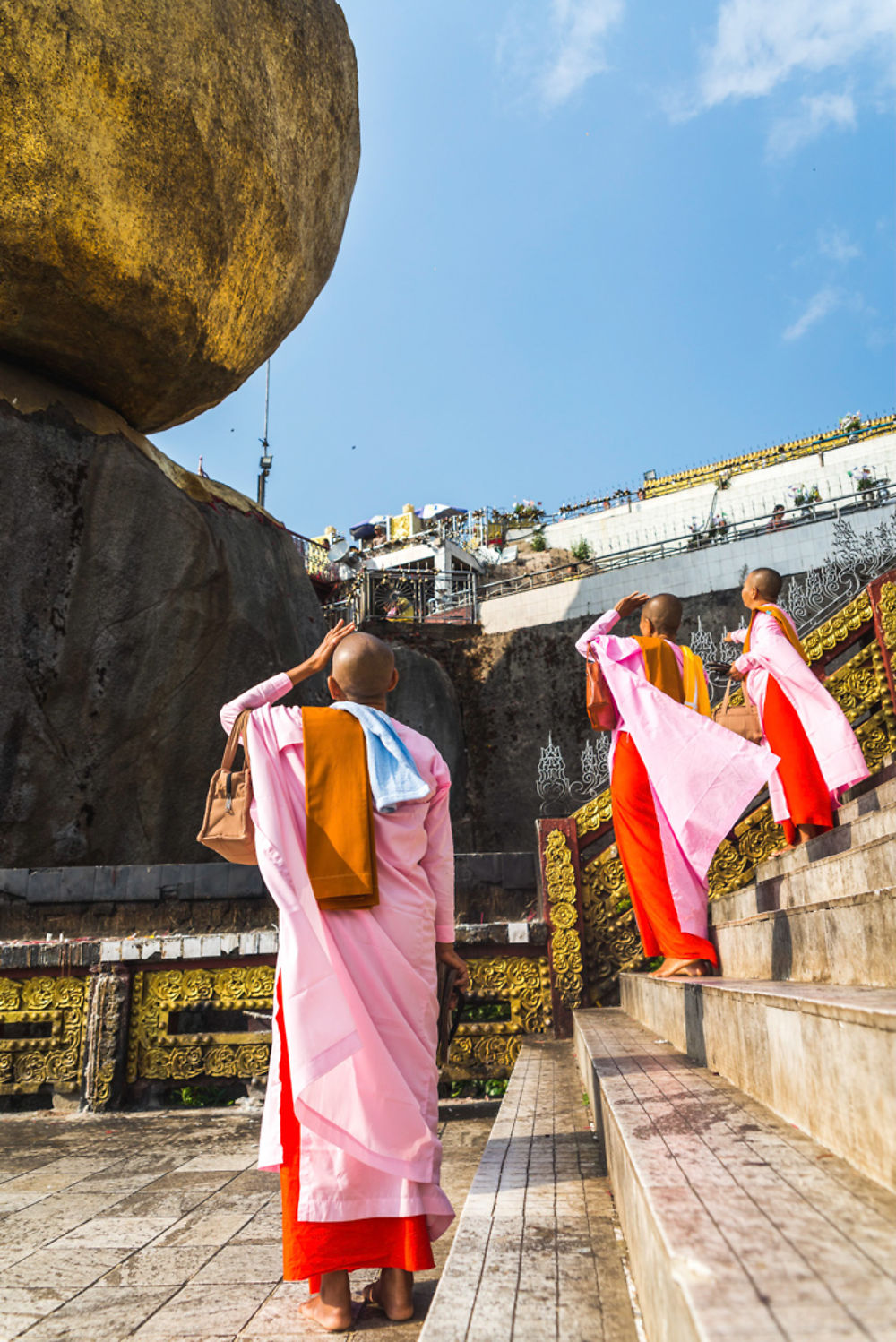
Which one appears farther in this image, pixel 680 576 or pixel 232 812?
pixel 680 576

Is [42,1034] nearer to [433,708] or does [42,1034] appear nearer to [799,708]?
[799,708]

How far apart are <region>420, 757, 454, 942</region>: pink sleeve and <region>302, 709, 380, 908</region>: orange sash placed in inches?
9.9

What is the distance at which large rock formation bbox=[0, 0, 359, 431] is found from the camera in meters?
7.51

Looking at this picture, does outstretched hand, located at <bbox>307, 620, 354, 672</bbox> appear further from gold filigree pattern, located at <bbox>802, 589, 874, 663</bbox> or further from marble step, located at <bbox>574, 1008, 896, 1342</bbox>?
gold filigree pattern, located at <bbox>802, 589, 874, 663</bbox>

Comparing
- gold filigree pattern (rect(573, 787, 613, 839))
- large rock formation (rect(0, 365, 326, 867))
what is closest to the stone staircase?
gold filigree pattern (rect(573, 787, 613, 839))

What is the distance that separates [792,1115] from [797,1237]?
2.12ft

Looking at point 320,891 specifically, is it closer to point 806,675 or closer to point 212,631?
point 806,675

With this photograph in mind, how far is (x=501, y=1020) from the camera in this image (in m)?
5.05

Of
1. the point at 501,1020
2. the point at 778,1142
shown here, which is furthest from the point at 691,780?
the point at 778,1142

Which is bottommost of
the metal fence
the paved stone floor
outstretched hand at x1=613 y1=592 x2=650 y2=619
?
the paved stone floor

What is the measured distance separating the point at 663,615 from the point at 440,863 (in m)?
2.48

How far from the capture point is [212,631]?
9219 millimetres

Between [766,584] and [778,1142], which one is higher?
[766,584]

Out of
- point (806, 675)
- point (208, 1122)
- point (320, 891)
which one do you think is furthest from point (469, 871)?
point (320, 891)
